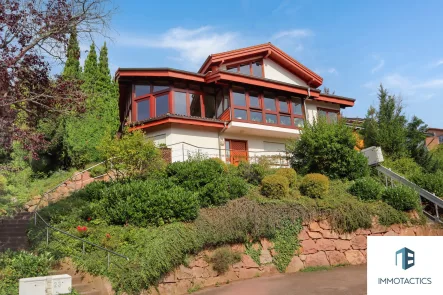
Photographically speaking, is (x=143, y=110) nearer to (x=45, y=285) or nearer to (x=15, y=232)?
(x=15, y=232)

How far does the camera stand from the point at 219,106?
21.5 meters

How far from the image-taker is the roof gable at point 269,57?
2175 centimetres

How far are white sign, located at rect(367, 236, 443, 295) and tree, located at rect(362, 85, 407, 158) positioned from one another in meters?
17.0

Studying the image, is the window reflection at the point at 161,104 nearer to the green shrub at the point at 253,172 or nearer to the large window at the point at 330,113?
the green shrub at the point at 253,172

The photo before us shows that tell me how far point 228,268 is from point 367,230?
5894 millimetres

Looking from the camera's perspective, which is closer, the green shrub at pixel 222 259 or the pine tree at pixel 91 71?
the green shrub at pixel 222 259

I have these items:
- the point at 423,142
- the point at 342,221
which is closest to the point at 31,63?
the point at 342,221

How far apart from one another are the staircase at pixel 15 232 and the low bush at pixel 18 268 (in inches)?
74.7

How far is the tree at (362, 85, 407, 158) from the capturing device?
21859mm

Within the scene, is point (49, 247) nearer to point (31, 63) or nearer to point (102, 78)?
point (31, 63)

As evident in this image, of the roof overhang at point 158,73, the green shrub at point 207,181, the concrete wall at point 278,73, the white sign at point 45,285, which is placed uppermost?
the concrete wall at point 278,73

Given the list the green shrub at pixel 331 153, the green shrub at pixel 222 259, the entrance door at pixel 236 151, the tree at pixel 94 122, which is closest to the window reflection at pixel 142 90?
the tree at pixel 94 122

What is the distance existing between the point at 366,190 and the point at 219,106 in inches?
390

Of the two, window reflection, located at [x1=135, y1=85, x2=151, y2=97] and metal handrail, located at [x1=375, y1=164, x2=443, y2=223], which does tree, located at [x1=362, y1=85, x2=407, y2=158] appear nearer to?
metal handrail, located at [x1=375, y1=164, x2=443, y2=223]
